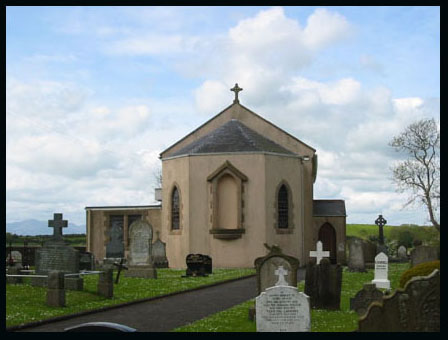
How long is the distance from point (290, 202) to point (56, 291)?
75.4ft

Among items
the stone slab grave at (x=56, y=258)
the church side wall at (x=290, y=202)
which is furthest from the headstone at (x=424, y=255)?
the church side wall at (x=290, y=202)

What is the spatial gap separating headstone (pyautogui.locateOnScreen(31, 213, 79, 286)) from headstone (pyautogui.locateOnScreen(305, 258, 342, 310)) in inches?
299

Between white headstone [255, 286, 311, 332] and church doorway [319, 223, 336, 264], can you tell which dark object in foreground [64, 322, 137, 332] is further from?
church doorway [319, 223, 336, 264]

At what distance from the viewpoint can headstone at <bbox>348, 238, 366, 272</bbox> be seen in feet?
100

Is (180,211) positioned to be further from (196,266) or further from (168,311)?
(168,311)

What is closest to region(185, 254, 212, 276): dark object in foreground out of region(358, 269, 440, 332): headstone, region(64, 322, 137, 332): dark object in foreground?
region(64, 322, 137, 332): dark object in foreground

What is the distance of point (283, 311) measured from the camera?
1168 centimetres

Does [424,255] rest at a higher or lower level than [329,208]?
lower

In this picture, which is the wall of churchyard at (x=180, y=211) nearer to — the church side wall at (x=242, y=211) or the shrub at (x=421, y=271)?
the church side wall at (x=242, y=211)

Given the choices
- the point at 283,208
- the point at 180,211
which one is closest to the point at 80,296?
the point at 180,211

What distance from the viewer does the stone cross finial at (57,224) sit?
20.8 metres
